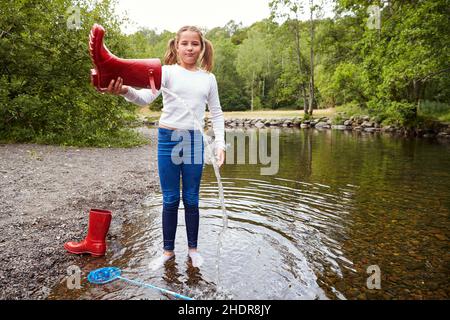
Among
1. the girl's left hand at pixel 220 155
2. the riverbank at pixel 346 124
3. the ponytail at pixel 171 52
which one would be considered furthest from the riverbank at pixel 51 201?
the riverbank at pixel 346 124

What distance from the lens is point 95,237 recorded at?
3.14 meters

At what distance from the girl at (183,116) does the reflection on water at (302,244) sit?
36 centimetres

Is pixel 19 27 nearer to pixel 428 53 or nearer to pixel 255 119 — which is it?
pixel 428 53

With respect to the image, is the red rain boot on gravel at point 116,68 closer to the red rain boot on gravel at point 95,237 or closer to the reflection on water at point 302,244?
the red rain boot on gravel at point 95,237

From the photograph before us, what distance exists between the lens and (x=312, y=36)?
27.6 meters

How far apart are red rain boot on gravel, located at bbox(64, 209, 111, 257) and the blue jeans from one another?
1.86 feet

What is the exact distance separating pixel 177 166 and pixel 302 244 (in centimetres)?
154

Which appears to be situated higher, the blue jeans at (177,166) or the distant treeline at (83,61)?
the distant treeline at (83,61)

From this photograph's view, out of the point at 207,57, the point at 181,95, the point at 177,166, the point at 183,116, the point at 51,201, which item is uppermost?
the point at 207,57

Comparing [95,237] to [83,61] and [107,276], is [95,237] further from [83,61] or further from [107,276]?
[83,61]

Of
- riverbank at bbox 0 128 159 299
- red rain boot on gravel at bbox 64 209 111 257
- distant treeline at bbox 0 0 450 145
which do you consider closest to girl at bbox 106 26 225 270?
red rain boot on gravel at bbox 64 209 111 257

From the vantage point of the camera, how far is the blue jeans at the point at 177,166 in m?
2.89

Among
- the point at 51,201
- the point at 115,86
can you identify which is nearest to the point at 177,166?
the point at 115,86
